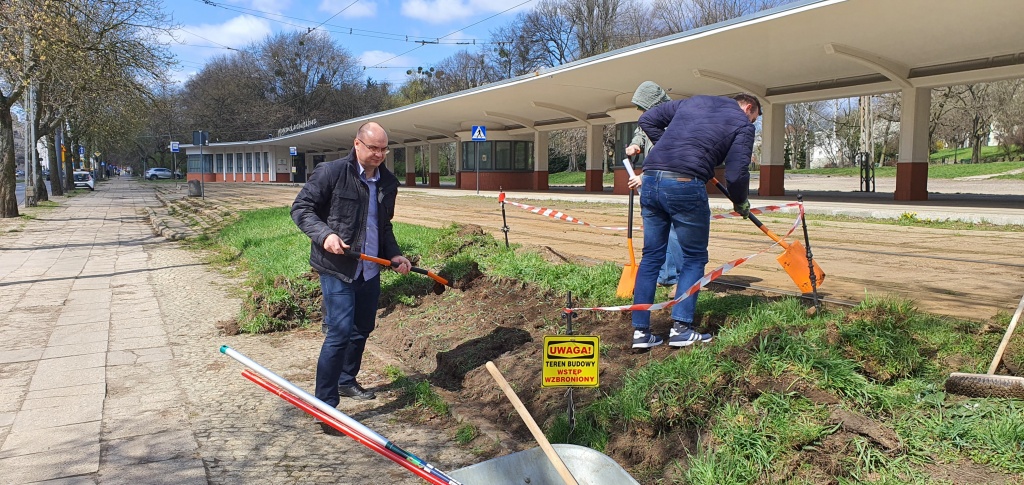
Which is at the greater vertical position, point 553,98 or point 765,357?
point 553,98

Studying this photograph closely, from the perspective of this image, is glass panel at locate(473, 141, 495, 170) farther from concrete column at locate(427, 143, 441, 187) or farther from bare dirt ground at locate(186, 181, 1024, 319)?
bare dirt ground at locate(186, 181, 1024, 319)

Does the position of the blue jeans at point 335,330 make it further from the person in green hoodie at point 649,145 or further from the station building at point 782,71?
the station building at point 782,71

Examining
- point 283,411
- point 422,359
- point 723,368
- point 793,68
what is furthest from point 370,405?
point 793,68

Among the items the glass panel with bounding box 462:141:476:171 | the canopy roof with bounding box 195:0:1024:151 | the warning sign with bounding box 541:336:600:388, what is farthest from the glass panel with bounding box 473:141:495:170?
the warning sign with bounding box 541:336:600:388

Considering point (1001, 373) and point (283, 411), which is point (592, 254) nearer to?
point (283, 411)

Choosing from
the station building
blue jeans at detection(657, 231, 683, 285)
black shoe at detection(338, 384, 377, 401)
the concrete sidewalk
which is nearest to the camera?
the concrete sidewalk

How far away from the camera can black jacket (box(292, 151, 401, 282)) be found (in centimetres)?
468

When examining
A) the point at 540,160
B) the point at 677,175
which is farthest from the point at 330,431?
the point at 540,160

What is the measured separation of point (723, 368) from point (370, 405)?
8.13ft

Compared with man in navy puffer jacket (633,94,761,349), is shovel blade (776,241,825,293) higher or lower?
lower

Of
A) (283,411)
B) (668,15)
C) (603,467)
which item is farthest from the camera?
(668,15)

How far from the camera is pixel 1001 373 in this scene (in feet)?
11.9

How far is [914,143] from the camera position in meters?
20.8

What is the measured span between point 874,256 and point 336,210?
6978 mm
